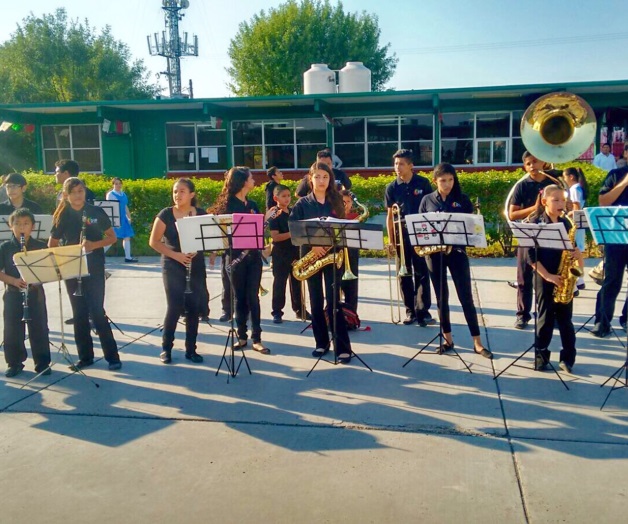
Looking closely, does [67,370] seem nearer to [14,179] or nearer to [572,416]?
[14,179]

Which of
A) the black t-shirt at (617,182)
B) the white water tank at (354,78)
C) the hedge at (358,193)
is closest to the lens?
the black t-shirt at (617,182)

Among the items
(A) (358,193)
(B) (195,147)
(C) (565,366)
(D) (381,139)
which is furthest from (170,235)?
(B) (195,147)

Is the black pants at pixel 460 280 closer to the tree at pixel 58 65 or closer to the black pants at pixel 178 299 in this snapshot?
the black pants at pixel 178 299

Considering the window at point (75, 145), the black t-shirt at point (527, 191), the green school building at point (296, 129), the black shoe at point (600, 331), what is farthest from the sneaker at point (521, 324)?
the window at point (75, 145)

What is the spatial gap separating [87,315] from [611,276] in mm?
5270

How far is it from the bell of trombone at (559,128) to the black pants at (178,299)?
160 inches

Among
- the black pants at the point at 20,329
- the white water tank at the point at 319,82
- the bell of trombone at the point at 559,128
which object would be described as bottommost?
the black pants at the point at 20,329

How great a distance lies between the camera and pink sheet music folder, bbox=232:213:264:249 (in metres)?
6.18

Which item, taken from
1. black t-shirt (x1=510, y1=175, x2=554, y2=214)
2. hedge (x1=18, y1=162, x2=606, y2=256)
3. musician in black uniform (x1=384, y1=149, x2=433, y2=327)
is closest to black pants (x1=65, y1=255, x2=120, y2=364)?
musician in black uniform (x1=384, y1=149, x2=433, y2=327)

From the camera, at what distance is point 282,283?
815 centimetres

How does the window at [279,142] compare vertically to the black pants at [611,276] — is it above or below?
above

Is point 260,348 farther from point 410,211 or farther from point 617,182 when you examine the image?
point 617,182

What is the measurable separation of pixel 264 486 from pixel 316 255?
2.77m

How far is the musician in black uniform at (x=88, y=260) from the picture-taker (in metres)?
6.33
